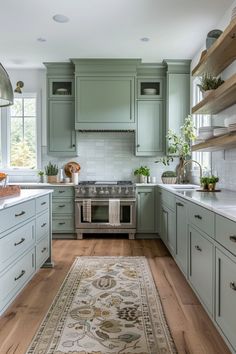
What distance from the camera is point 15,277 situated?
2.29 m

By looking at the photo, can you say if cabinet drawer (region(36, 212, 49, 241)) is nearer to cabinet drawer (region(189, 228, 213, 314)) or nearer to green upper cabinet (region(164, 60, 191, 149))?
cabinet drawer (region(189, 228, 213, 314))

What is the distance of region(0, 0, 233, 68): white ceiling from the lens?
317 cm

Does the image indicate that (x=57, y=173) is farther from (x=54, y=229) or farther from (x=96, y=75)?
(x=96, y=75)

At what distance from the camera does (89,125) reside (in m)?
4.87

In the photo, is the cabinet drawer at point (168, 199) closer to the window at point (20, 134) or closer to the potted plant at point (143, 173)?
the potted plant at point (143, 173)

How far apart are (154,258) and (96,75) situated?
117 inches

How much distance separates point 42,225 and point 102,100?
2547 millimetres

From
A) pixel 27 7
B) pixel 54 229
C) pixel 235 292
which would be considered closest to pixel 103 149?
pixel 54 229

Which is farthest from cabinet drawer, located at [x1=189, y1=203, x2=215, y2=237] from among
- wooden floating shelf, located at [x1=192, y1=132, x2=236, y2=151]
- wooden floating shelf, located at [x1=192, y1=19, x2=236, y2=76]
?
wooden floating shelf, located at [x1=192, y1=19, x2=236, y2=76]

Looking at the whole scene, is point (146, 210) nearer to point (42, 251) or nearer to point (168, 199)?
point (168, 199)

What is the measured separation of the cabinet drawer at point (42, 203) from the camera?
2924 mm

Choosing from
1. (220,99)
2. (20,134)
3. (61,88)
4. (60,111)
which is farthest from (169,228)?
(20,134)

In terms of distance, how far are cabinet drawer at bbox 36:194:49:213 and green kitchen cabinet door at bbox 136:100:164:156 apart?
2143 mm

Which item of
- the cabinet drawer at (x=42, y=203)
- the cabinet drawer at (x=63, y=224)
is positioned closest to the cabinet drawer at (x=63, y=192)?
the cabinet drawer at (x=63, y=224)
